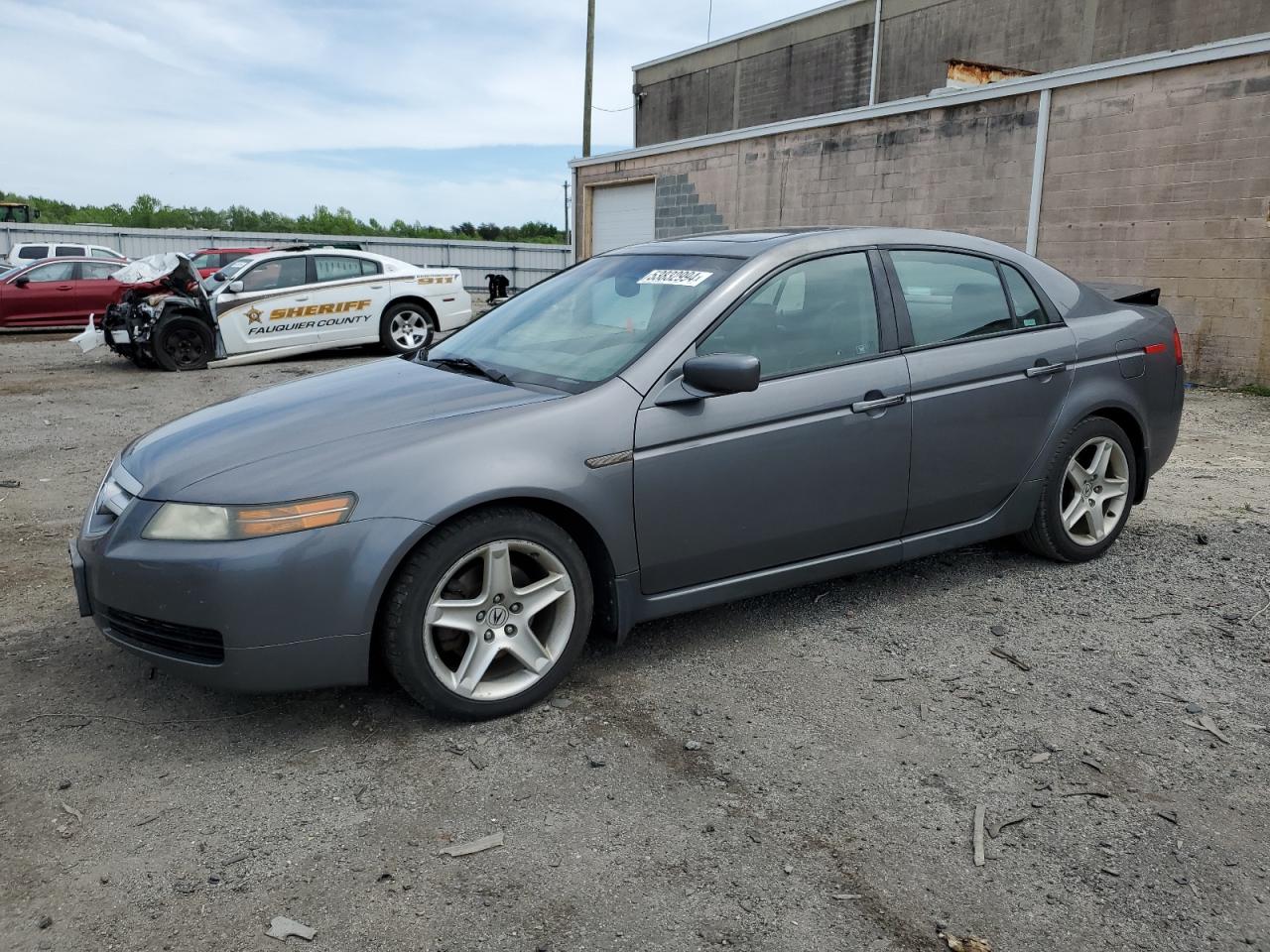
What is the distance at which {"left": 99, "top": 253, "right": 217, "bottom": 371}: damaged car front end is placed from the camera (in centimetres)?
1234

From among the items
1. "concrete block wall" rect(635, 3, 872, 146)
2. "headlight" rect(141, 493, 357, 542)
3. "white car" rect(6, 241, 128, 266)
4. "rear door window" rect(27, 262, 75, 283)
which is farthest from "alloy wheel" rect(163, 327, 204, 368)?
"concrete block wall" rect(635, 3, 872, 146)

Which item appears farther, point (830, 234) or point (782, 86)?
point (782, 86)

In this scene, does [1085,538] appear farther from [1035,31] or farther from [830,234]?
[1035,31]

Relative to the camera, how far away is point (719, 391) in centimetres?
333

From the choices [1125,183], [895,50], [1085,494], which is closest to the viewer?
[1085,494]

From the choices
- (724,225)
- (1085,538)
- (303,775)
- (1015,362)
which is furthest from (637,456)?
(724,225)

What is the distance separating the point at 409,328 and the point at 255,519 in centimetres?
1127

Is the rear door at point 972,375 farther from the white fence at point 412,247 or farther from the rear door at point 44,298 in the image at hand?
the white fence at point 412,247

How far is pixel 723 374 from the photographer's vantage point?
329cm

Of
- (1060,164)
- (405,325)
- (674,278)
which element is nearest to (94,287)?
(405,325)

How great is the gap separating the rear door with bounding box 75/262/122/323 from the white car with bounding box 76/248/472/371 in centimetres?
512

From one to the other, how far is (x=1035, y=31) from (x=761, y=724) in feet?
70.1

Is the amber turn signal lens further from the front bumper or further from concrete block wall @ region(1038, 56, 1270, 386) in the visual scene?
concrete block wall @ region(1038, 56, 1270, 386)

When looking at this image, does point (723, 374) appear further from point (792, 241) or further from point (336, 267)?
point (336, 267)
